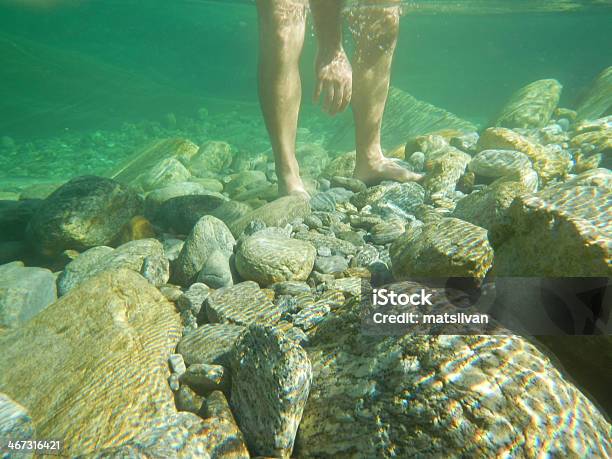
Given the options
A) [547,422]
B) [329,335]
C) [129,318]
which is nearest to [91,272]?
[129,318]

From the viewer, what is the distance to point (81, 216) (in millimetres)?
4031

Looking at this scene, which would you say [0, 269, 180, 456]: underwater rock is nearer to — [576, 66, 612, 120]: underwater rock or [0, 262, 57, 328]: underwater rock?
[0, 262, 57, 328]: underwater rock

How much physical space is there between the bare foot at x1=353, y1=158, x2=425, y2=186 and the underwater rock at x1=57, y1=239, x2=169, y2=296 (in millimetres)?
2882

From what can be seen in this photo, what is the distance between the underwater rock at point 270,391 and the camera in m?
1.45

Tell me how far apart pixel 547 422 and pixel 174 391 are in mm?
1634

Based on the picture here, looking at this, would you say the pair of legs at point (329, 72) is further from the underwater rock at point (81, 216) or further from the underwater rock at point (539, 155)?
the underwater rock at point (81, 216)

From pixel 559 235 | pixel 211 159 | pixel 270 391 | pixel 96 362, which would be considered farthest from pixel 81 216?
pixel 211 159

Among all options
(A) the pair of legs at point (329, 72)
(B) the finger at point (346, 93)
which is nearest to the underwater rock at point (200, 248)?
(A) the pair of legs at point (329, 72)

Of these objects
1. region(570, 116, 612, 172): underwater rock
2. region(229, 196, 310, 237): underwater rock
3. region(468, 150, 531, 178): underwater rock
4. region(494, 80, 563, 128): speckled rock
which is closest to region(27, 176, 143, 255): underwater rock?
region(229, 196, 310, 237): underwater rock

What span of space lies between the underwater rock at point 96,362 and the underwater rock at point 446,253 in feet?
4.89

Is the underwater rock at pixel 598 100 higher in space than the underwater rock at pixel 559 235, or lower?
higher

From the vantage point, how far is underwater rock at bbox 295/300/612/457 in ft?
3.90

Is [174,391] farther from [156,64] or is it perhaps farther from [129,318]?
[156,64]

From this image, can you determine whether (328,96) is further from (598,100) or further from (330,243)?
(598,100)
